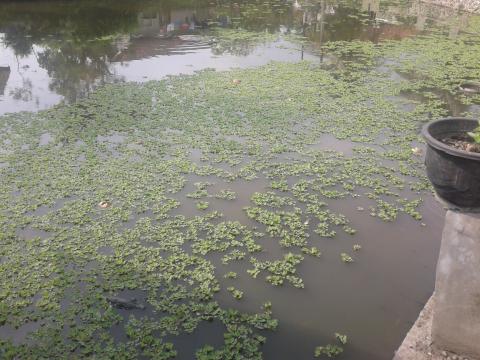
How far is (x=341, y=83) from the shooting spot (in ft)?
25.4

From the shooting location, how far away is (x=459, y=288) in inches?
96.0

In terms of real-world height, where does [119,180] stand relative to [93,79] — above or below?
below

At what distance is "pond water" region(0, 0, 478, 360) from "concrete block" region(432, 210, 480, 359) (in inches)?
19.0

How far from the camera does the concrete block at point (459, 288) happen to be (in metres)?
2.30

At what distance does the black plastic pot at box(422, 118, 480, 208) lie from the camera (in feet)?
6.88

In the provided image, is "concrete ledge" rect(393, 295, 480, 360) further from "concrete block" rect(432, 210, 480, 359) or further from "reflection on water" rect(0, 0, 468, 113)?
"reflection on water" rect(0, 0, 468, 113)

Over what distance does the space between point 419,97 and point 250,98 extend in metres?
2.82

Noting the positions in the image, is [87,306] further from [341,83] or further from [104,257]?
[341,83]

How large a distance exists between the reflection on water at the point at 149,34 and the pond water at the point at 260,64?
0.11 ft

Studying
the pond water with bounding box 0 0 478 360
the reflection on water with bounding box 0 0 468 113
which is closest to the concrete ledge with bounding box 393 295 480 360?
the pond water with bounding box 0 0 478 360

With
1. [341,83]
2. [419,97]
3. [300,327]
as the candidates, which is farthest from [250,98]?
[300,327]

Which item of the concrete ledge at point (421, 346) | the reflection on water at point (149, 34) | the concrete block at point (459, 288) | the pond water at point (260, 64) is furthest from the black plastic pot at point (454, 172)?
the reflection on water at point (149, 34)

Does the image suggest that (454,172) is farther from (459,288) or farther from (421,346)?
(421,346)

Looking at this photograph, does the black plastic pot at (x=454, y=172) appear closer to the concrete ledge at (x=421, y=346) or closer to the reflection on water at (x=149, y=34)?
the concrete ledge at (x=421, y=346)
